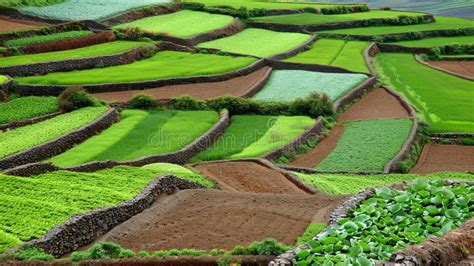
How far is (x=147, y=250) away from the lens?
18.0 meters

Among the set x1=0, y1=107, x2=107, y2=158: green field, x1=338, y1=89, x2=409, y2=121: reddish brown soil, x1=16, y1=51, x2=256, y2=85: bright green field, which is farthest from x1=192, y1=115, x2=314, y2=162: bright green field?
x1=16, y1=51, x2=256, y2=85: bright green field

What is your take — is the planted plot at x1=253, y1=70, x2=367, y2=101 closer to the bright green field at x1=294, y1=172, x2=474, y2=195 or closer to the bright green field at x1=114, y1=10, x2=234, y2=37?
the bright green field at x1=114, y1=10, x2=234, y2=37

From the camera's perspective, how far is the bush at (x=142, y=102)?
43312 millimetres

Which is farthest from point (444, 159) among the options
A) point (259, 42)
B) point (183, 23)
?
point (183, 23)

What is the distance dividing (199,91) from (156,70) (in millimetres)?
4765

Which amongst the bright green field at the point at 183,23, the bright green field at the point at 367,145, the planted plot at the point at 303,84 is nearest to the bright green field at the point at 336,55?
the planted plot at the point at 303,84

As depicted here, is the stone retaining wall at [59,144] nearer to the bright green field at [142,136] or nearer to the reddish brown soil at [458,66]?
the bright green field at [142,136]

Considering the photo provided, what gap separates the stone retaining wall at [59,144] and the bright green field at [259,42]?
19.8 m

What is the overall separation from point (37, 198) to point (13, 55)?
105 feet

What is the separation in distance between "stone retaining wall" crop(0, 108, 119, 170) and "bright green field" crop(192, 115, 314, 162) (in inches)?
207

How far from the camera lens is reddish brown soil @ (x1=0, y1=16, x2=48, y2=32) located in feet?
191

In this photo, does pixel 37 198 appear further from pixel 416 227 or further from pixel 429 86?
pixel 429 86

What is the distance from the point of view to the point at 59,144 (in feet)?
114

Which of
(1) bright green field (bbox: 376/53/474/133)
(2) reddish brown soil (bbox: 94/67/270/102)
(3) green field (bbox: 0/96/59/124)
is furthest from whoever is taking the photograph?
(2) reddish brown soil (bbox: 94/67/270/102)
